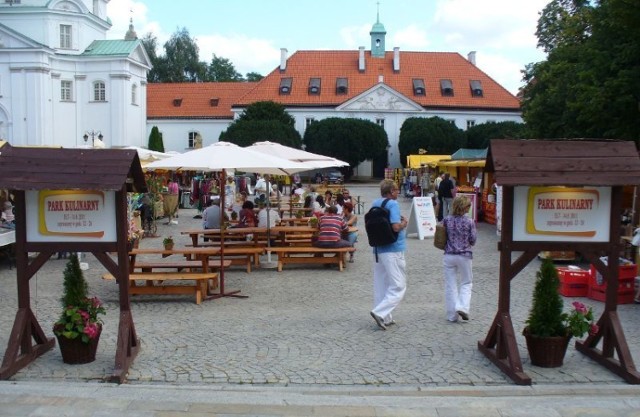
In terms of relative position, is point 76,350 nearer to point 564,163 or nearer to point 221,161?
point 221,161

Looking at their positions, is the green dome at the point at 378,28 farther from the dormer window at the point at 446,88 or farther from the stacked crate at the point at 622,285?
the stacked crate at the point at 622,285

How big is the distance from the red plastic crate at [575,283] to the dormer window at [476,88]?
5643cm

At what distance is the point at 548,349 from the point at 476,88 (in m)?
61.3

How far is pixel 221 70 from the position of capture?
94.4 m

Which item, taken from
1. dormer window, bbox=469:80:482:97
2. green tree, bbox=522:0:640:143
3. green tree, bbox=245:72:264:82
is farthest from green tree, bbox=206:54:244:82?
green tree, bbox=522:0:640:143

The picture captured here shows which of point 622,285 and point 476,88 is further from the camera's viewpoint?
point 476,88

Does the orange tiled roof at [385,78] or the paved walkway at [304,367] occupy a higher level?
the orange tiled roof at [385,78]

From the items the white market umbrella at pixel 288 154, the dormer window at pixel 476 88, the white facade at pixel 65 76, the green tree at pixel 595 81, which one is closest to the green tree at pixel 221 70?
the white facade at pixel 65 76

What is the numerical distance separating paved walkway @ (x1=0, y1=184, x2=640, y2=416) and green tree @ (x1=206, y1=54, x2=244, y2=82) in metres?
84.9

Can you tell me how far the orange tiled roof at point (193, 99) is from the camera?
66.4 metres

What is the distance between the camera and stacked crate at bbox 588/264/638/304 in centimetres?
1059

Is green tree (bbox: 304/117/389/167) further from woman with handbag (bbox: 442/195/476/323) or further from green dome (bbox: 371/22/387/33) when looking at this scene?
woman with handbag (bbox: 442/195/476/323)

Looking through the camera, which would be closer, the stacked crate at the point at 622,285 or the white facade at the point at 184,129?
the stacked crate at the point at 622,285

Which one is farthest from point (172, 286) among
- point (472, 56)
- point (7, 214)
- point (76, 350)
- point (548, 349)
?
point (472, 56)
